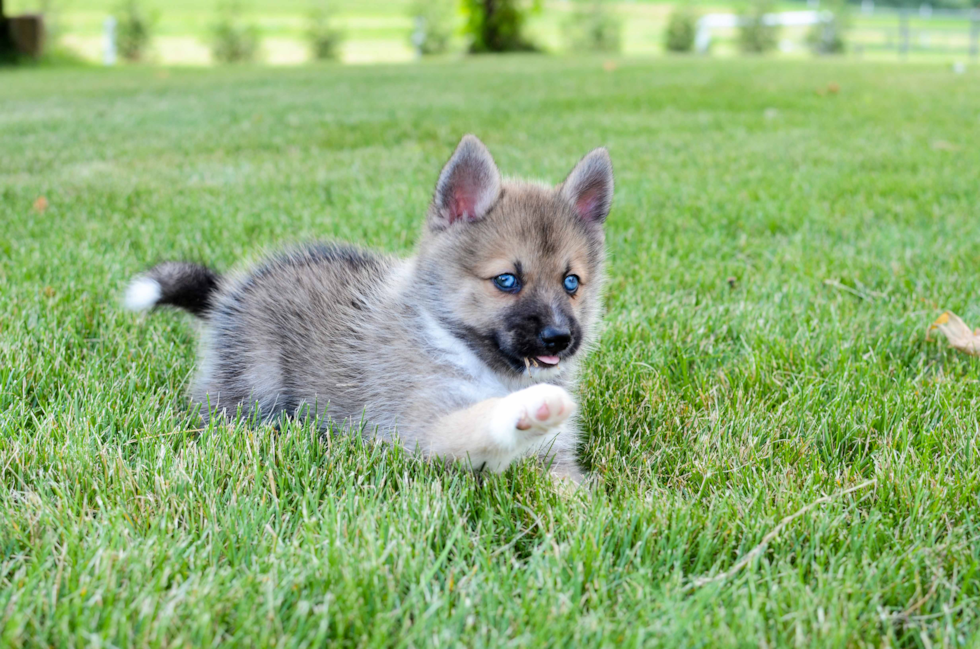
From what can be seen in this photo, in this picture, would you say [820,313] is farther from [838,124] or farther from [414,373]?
[838,124]

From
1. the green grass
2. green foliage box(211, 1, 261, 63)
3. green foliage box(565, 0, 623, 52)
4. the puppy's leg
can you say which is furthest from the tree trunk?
the puppy's leg

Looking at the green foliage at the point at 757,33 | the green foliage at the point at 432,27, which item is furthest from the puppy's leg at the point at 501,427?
the green foliage at the point at 757,33

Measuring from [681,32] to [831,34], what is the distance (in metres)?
6.63

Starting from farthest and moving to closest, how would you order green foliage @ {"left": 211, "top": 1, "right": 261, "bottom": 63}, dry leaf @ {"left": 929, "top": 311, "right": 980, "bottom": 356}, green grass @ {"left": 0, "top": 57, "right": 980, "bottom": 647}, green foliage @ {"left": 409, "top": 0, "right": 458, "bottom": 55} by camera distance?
1. green foliage @ {"left": 409, "top": 0, "right": 458, "bottom": 55}
2. green foliage @ {"left": 211, "top": 1, "right": 261, "bottom": 63}
3. dry leaf @ {"left": 929, "top": 311, "right": 980, "bottom": 356}
4. green grass @ {"left": 0, "top": 57, "right": 980, "bottom": 647}

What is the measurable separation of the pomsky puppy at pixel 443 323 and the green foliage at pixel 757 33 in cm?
3448

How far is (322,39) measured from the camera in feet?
98.2

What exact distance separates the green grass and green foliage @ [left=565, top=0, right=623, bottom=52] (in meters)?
28.5

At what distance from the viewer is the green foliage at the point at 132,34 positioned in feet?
92.3

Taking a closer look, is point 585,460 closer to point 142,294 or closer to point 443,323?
point 443,323

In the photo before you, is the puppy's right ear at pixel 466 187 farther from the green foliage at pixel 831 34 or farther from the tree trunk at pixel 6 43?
the green foliage at pixel 831 34

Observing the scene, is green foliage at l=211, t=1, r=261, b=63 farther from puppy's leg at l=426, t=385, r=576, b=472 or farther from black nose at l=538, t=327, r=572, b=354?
puppy's leg at l=426, t=385, r=576, b=472

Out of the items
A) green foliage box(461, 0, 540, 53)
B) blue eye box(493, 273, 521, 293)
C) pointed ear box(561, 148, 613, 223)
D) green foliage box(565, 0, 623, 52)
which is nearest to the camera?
blue eye box(493, 273, 521, 293)

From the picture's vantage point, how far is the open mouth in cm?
236

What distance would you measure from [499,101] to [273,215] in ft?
24.0
